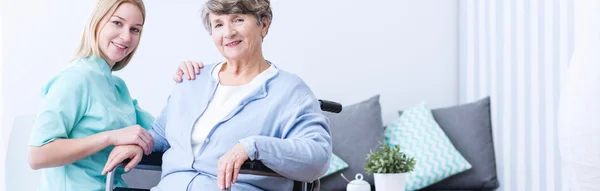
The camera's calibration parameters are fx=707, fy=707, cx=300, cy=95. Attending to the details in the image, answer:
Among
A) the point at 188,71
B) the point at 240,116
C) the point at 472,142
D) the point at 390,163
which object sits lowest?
the point at 472,142

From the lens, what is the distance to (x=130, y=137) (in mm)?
2006

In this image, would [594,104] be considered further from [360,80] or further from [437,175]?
[360,80]

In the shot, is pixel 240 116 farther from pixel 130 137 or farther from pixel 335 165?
pixel 335 165

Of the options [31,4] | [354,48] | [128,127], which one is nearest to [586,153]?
[128,127]

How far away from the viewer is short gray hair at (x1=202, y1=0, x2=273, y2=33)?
78.5 inches

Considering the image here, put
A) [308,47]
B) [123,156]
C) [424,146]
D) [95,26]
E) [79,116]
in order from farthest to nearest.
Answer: [308,47]
[424,146]
[95,26]
[79,116]
[123,156]

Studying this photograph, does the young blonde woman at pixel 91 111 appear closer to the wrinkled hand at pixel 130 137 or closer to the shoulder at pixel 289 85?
the wrinkled hand at pixel 130 137

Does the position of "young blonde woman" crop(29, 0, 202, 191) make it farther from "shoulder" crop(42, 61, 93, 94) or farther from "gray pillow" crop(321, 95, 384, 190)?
"gray pillow" crop(321, 95, 384, 190)

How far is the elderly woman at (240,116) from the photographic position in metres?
1.91

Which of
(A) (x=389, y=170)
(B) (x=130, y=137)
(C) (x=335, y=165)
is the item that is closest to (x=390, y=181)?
(A) (x=389, y=170)

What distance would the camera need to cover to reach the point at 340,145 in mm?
3414

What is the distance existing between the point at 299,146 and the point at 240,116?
0.75 feet

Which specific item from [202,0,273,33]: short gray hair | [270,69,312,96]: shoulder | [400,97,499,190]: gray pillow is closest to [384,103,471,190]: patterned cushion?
[400,97,499,190]: gray pillow

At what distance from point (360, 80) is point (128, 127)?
188 centimetres
